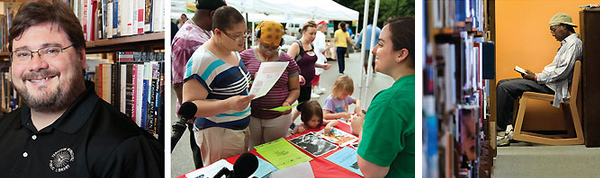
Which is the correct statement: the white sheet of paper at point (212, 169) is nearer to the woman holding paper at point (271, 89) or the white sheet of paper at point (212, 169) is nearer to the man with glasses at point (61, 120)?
the woman holding paper at point (271, 89)

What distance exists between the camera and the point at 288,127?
1118mm

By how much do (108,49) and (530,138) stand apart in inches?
114

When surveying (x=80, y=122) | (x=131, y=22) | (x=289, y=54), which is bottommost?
(x=80, y=122)

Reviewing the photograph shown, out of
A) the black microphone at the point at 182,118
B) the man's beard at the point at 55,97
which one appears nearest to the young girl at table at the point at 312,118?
the black microphone at the point at 182,118

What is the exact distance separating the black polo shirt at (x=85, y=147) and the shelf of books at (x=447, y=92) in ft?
3.24

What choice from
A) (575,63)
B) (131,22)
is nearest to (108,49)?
(131,22)

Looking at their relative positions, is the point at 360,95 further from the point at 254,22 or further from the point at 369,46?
the point at 254,22

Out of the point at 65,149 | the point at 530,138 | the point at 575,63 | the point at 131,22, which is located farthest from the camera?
the point at 530,138

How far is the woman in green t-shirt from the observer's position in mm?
806

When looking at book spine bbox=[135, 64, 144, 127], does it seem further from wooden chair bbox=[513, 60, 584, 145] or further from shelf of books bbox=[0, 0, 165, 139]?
wooden chair bbox=[513, 60, 584, 145]

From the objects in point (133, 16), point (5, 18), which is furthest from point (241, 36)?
point (5, 18)

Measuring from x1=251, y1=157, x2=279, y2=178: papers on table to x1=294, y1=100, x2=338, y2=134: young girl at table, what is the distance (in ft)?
0.41

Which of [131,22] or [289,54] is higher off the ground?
[131,22]

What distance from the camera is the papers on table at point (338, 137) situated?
97 cm
